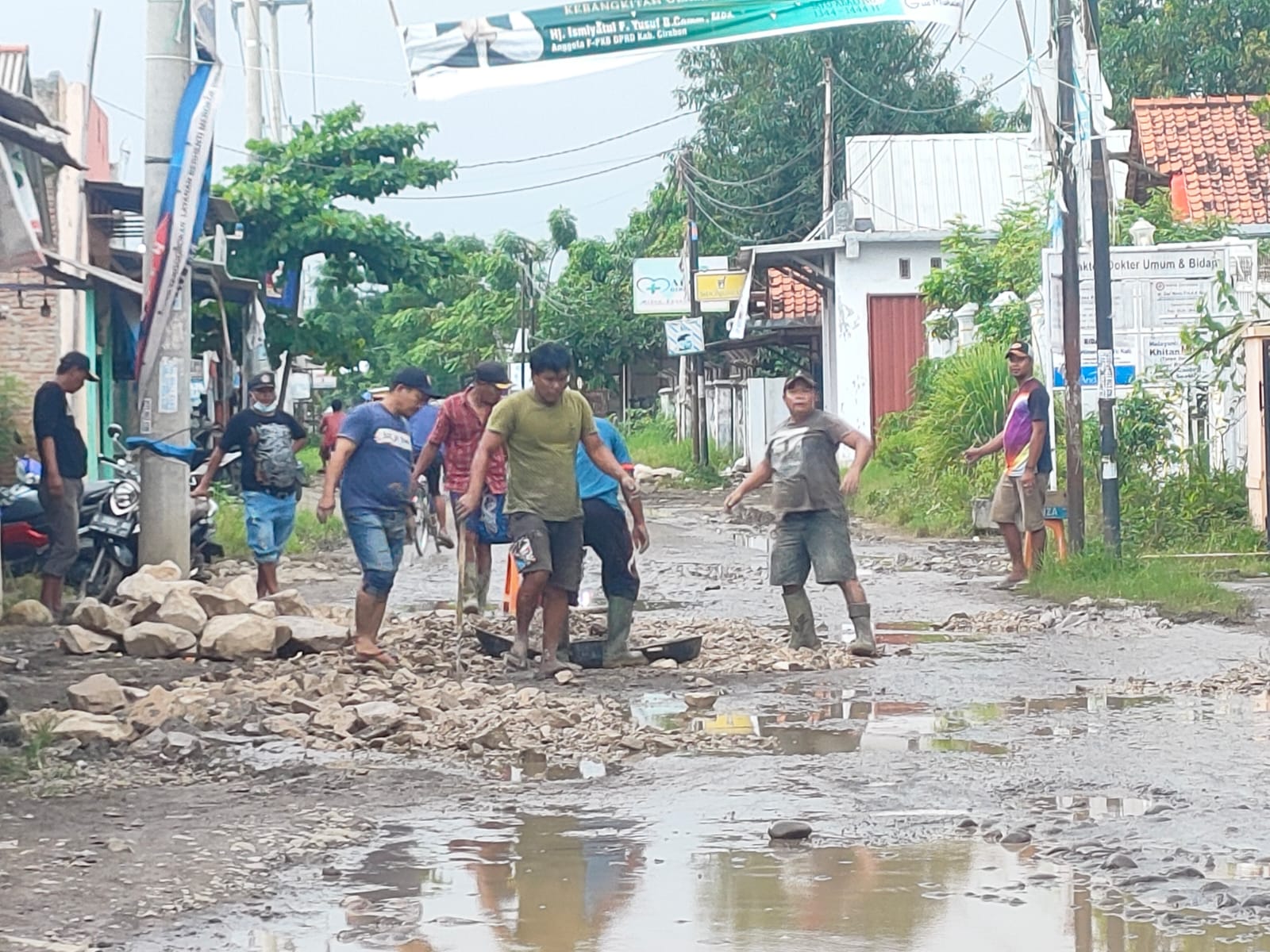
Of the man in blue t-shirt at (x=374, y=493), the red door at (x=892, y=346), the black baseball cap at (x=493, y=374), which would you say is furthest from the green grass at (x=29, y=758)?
the red door at (x=892, y=346)

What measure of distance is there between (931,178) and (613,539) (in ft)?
90.4

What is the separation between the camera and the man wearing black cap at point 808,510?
10875mm

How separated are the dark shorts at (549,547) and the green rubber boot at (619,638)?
304mm

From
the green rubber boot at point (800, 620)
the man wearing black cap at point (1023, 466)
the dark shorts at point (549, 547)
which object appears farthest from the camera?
the man wearing black cap at point (1023, 466)

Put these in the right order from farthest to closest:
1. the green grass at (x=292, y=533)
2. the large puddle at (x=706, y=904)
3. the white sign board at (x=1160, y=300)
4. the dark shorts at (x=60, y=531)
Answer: the white sign board at (x=1160, y=300), the green grass at (x=292, y=533), the dark shorts at (x=60, y=531), the large puddle at (x=706, y=904)

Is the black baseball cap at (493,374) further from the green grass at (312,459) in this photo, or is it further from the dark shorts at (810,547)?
the green grass at (312,459)

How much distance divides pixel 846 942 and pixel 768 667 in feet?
17.7

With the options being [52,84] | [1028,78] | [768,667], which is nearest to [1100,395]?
[1028,78]

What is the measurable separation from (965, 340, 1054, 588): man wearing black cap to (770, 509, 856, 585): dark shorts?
3983 millimetres

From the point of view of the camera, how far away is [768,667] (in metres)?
10.4

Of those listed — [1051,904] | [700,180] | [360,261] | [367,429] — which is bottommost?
[1051,904]

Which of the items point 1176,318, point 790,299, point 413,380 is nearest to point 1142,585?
point 413,380

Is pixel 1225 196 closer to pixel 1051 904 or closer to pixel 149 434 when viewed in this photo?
pixel 149 434

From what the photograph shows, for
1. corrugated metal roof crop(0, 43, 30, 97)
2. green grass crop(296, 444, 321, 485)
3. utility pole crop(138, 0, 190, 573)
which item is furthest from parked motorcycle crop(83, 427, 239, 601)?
green grass crop(296, 444, 321, 485)
